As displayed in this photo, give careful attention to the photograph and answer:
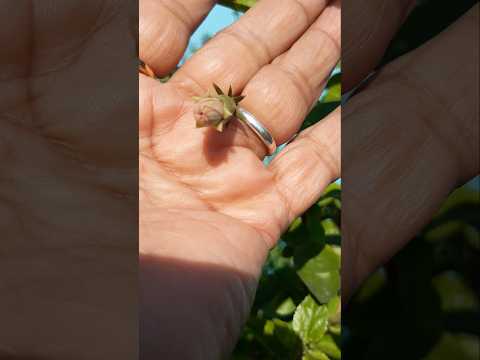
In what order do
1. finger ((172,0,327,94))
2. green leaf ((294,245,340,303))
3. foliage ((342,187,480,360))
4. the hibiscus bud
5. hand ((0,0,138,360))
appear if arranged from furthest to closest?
finger ((172,0,327,94))
green leaf ((294,245,340,303))
the hibiscus bud
hand ((0,0,138,360))
foliage ((342,187,480,360))

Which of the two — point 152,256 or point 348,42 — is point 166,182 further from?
point 348,42

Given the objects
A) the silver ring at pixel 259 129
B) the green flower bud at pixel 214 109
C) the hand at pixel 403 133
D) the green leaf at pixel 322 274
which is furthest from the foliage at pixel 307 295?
the hand at pixel 403 133

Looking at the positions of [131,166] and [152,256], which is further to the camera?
[131,166]

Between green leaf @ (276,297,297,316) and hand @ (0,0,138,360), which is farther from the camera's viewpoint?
green leaf @ (276,297,297,316)

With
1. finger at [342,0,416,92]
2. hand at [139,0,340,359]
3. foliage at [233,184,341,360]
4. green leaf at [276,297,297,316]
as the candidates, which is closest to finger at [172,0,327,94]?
hand at [139,0,340,359]

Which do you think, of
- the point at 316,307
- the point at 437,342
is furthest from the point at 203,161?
the point at 437,342

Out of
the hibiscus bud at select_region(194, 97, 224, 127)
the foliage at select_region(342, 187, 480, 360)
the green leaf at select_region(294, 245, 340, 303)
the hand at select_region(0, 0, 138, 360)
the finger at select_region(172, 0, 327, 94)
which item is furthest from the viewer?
the finger at select_region(172, 0, 327, 94)

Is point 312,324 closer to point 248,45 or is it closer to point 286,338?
point 286,338

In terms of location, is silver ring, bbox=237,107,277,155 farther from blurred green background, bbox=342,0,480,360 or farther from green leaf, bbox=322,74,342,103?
blurred green background, bbox=342,0,480,360
